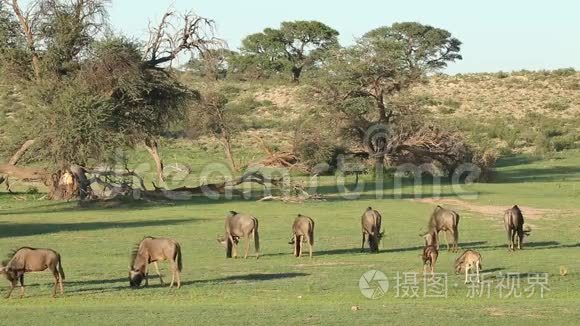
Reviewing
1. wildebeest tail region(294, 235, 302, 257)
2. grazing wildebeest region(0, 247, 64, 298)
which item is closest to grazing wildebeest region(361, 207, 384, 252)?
wildebeest tail region(294, 235, 302, 257)

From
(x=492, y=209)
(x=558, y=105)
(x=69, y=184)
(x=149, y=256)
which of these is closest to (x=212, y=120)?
(x=69, y=184)

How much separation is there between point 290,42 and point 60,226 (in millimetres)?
72808

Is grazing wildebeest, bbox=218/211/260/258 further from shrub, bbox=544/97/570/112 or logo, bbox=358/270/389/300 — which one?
shrub, bbox=544/97/570/112

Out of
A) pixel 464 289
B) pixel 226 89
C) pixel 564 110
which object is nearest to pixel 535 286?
pixel 464 289

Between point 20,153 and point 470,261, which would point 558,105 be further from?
point 470,261

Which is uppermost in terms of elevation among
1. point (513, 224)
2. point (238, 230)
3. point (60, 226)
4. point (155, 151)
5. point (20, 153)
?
point (155, 151)

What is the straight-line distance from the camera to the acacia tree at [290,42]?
100375 millimetres

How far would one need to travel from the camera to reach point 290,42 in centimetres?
10225

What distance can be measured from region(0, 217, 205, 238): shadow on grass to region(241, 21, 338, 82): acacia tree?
68050 mm

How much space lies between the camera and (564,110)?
81062mm

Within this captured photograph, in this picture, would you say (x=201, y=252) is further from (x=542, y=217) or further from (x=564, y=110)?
(x=564, y=110)

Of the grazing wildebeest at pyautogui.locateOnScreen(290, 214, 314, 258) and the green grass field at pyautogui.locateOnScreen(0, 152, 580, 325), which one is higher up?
the grazing wildebeest at pyautogui.locateOnScreen(290, 214, 314, 258)

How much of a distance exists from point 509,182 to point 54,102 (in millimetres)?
20581

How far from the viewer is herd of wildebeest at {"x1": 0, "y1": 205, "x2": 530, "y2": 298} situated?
55.6 feet
